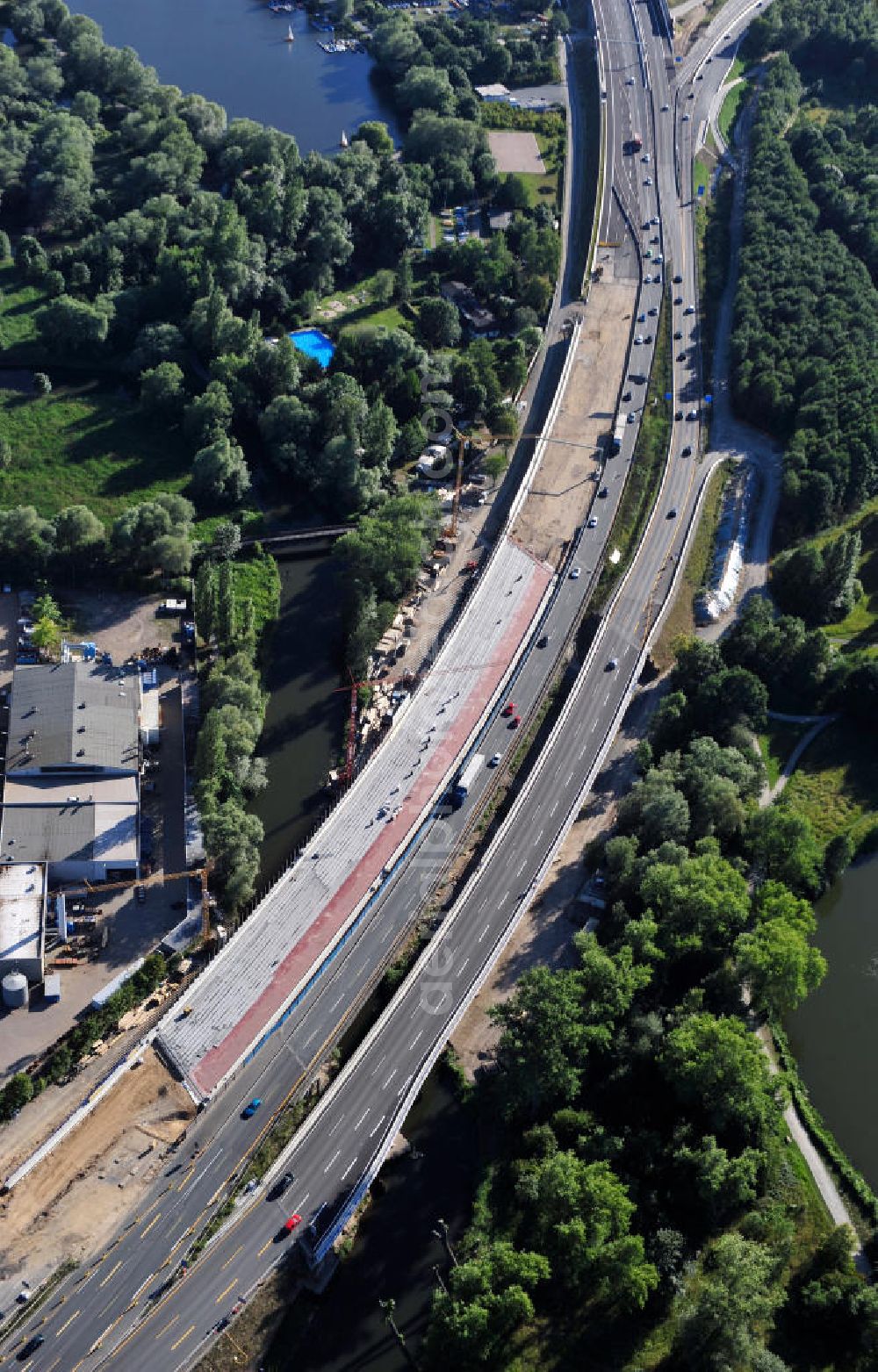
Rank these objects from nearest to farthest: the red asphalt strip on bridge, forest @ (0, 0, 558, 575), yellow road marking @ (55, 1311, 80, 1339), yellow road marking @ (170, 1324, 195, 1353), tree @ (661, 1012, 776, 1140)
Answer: yellow road marking @ (55, 1311, 80, 1339) < yellow road marking @ (170, 1324, 195, 1353) < tree @ (661, 1012, 776, 1140) < the red asphalt strip on bridge < forest @ (0, 0, 558, 575)

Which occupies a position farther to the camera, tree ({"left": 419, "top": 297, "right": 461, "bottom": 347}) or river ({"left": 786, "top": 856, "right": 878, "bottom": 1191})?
tree ({"left": 419, "top": 297, "right": 461, "bottom": 347})

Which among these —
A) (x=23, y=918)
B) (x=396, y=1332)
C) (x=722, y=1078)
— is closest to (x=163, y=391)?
(x=23, y=918)

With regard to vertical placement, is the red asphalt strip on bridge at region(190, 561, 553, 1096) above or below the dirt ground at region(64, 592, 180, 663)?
below

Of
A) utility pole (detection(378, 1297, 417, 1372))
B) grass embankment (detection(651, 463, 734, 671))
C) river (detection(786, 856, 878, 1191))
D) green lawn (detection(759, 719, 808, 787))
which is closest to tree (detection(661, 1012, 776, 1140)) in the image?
river (detection(786, 856, 878, 1191))

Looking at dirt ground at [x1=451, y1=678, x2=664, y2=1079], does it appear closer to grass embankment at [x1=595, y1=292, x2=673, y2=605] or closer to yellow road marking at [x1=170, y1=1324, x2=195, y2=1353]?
grass embankment at [x1=595, y1=292, x2=673, y2=605]

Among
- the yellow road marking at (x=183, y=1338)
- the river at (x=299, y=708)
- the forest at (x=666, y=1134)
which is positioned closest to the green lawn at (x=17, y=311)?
the river at (x=299, y=708)

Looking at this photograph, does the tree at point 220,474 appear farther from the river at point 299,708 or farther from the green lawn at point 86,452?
the river at point 299,708

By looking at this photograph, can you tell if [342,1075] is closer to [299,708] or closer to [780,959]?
[780,959]
